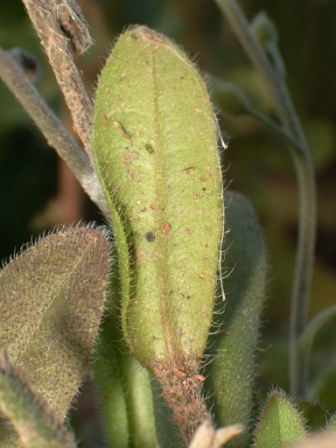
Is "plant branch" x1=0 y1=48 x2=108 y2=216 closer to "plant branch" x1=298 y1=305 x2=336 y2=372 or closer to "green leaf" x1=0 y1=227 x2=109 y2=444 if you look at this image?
"green leaf" x1=0 y1=227 x2=109 y2=444

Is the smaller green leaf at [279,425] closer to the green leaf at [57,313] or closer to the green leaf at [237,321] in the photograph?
the green leaf at [237,321]

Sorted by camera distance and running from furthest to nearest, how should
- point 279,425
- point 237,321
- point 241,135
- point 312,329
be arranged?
point 241,135, point 312,329, point 237,321, point 279,425

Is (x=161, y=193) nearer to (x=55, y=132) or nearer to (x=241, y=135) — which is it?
(x=55, y=132)

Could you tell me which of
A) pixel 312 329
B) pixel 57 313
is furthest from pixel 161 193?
pixel 312 329

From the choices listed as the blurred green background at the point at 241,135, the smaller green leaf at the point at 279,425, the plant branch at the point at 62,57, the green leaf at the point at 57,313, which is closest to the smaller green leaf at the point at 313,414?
the smaller green leaf at the point at 279,425

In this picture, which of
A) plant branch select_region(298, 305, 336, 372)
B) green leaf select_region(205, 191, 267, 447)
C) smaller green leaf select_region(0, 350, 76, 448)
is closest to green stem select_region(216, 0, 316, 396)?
plant branch select_region(298, 305, 336, 372)

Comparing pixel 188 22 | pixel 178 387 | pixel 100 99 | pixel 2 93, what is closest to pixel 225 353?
pixel 178 387
